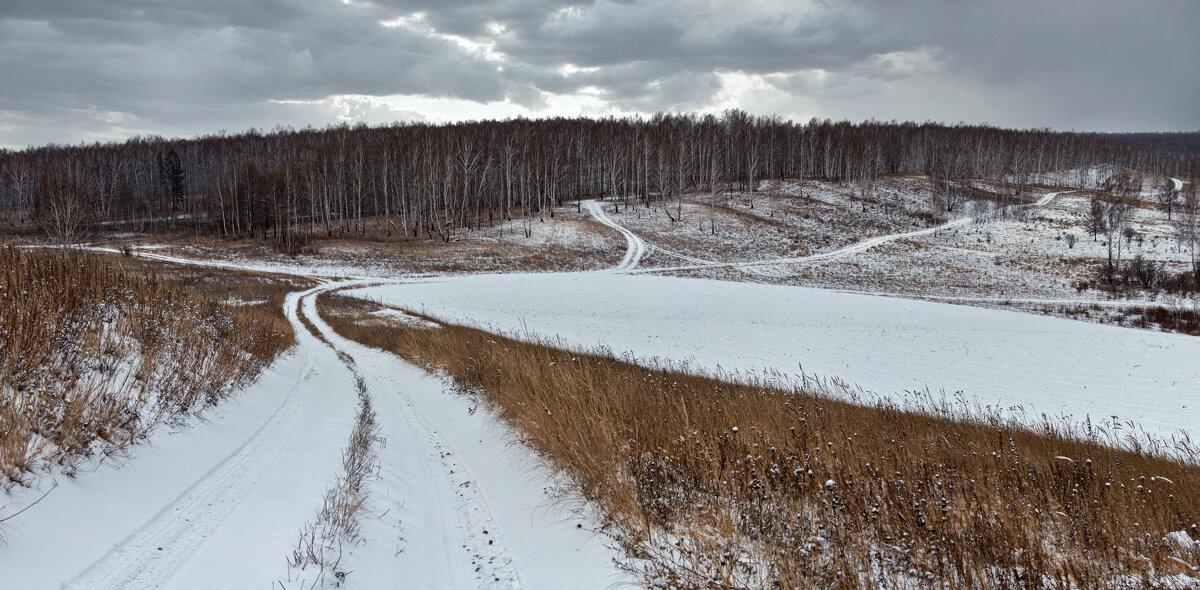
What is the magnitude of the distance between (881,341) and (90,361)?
23.9 m

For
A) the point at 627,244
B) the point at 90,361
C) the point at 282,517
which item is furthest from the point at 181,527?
the point at 627,244

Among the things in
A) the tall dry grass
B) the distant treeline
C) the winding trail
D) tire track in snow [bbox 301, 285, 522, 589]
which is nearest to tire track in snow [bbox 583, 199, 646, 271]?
the winding trail

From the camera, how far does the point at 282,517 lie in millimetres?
5090

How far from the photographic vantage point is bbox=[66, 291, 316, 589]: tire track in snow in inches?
151

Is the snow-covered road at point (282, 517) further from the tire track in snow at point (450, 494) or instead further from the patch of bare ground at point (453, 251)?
the patch of bare ground at point (453, 251)

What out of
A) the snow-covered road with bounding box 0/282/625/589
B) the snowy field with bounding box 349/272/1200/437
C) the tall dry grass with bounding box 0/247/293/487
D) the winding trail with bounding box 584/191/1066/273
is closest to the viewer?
the snow-covered road with bounding box 0/282/625/589

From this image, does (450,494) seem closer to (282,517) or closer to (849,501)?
(282,517)

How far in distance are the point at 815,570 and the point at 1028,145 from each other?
18888 centimetres

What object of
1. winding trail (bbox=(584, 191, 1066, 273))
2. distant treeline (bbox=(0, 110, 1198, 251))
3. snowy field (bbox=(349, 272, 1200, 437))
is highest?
distant treeline (bbox=(0, 110, 1198, 251))

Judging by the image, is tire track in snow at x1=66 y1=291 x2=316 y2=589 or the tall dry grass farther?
the tall dry grass

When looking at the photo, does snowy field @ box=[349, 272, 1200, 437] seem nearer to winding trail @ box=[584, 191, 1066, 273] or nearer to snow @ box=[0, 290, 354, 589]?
snow @ box=[0, 290, 354, 589]

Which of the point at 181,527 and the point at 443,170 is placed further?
the point at 443,170

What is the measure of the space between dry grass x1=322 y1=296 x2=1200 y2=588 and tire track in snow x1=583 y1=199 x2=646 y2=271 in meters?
49.2

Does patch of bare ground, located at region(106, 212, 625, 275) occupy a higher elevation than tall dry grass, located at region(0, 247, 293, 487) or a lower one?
lower
